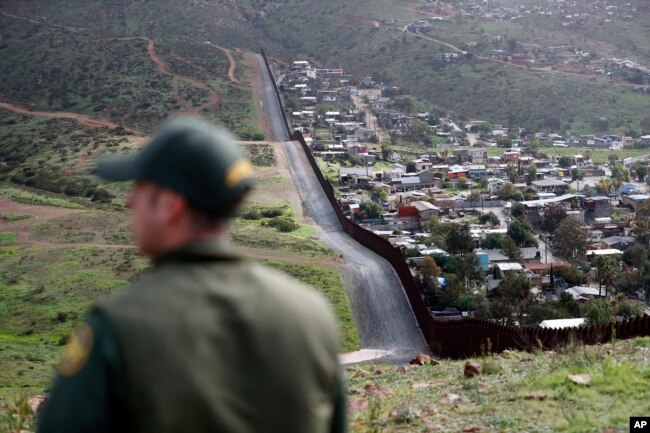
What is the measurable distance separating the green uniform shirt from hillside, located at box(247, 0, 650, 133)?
3437 inches

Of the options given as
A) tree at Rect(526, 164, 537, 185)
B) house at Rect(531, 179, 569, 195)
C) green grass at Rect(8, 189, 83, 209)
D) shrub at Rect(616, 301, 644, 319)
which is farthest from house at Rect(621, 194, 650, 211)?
green grass at Rect(8, 189, 83, 209)

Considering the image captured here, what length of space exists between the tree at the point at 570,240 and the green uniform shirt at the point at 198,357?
45.0m

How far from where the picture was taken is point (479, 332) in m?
14.9

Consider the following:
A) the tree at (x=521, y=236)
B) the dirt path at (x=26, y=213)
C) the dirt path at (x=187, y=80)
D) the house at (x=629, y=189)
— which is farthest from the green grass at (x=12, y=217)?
the house at (x=629, y=189)

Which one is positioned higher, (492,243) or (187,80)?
(187,80)

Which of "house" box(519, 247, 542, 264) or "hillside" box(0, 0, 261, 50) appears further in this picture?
"hillside" box(0, 0, 261, 50)

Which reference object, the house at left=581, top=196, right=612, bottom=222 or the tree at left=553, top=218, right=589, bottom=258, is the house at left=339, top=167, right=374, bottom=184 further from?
the tree at left=553, top=218, right=589, bottom=258

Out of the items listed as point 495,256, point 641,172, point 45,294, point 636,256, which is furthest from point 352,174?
point 45,294

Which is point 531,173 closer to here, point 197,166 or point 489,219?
point 489,219

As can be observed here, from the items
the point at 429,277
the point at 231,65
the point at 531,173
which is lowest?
the point at 429,277

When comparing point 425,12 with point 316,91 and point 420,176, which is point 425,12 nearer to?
point 316,91

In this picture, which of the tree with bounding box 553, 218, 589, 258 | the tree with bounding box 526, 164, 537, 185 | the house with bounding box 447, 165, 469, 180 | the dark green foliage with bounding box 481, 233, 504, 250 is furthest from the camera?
the tree with bounding box 526, 164, 537, 185

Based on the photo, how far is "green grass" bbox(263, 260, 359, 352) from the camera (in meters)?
22.1

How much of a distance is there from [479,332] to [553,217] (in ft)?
120
